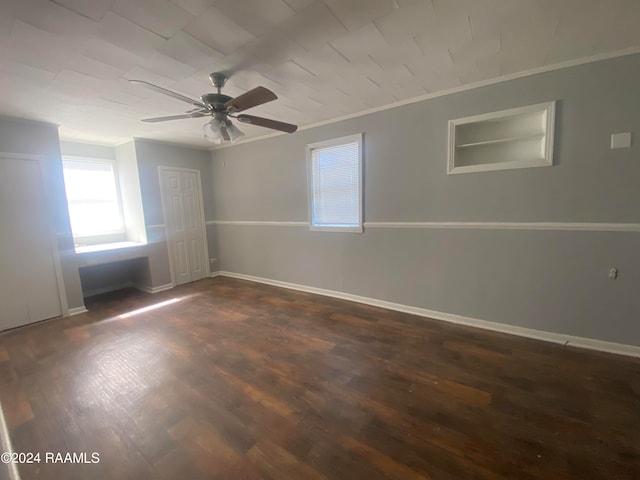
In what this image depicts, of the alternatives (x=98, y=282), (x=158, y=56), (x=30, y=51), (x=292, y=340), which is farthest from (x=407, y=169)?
(x=98, y=282)

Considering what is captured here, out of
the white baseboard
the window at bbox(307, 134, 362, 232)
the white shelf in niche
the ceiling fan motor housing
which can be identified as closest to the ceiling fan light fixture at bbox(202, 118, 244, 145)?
the ceiling fan motor housing

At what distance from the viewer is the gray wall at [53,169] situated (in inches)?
124

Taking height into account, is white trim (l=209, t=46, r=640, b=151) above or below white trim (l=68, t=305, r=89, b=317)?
above

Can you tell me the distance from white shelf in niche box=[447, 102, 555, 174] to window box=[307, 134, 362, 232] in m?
1.17

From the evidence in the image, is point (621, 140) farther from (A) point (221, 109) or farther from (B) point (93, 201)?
(B) point (93, 201)

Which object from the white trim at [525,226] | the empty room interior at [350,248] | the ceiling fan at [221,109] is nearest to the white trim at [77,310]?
the empty room interior at [350,248]

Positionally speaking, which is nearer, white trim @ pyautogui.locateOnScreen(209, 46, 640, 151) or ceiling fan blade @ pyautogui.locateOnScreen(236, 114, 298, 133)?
white trim @ pyautogui.locateOnScreen(209, 46, 640, 151)

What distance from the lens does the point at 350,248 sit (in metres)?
3.75

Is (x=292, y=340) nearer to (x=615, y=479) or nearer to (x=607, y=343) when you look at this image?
(x=615, y=479)

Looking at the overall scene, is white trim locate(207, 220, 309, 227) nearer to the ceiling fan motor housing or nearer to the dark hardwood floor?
the dark hardwood floor

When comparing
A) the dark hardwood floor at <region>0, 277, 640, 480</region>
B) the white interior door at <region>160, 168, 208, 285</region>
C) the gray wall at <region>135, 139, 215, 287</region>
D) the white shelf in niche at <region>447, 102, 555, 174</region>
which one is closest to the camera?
the dark hardwood floor at <region>0, 277, 640, 480</region>

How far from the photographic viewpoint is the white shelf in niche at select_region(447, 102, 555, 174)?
247 centimetres

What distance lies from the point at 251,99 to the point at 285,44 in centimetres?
45

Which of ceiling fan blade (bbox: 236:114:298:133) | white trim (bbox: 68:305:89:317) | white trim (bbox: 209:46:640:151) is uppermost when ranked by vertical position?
white trim (bbox: 209:46:640:151)
